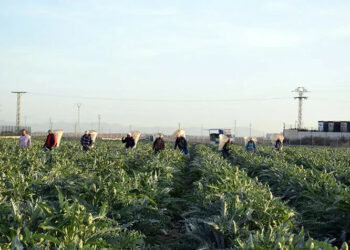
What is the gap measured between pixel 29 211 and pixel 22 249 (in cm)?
125

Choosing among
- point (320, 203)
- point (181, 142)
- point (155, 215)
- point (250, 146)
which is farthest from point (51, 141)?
point (320, 203)

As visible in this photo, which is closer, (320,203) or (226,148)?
(320,203)

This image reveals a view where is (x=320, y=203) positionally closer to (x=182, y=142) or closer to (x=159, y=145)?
(x=159, y=145)

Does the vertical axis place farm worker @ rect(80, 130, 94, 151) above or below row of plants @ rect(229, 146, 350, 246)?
above

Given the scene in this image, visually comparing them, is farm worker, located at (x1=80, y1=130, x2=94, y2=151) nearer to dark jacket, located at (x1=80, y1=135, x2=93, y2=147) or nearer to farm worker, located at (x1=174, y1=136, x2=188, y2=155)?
dark jacket, located at (x1=80, y1=135, x2=93, y2=147)

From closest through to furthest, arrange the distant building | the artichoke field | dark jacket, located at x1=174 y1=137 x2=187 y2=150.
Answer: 1. the artichoke field
2. dark jacket, located at x1=174 y1=137 x2=187 y2=150
3. the distant building

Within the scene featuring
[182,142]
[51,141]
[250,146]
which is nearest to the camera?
[51,141]

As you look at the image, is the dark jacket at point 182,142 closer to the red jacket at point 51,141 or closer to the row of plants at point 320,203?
the red jacket at point 51,141

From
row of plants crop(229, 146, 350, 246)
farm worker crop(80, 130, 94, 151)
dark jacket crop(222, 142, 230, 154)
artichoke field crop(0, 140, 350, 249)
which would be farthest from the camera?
dark jacket crop(222, 142, 230, 154)

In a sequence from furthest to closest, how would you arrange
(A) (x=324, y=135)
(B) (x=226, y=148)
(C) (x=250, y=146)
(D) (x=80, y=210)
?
(A) (x=324, y=135) < (C) (x=250, y=146) < (B) (x=226, y=148) < (D) (x=80, y=210)

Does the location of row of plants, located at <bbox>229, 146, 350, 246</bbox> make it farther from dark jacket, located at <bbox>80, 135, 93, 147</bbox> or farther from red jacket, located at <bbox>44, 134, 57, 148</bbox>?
dark jacket, located at <bbox>80, 135, 93, 147</bbox>

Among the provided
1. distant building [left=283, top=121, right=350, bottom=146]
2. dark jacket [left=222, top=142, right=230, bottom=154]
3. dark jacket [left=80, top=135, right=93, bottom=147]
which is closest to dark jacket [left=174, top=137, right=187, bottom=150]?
dark jacket [left=222, top=142, right=230, bottom=154]

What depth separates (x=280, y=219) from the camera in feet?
19.5

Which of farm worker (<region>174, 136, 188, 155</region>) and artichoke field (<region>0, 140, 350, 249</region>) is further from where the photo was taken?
farm worker (<region>174, 136, 188, 155</region>)
